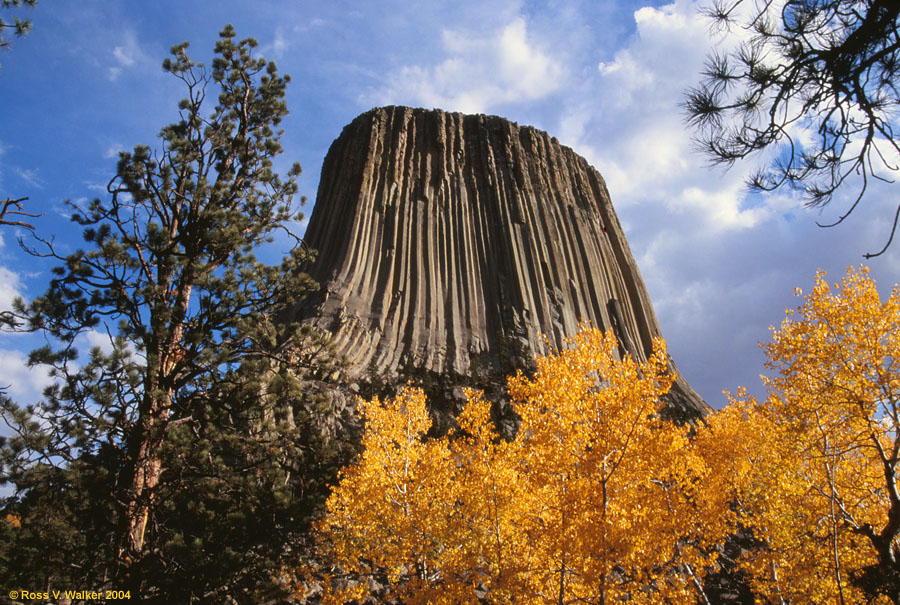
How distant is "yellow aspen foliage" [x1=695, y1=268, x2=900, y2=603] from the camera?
8.23m

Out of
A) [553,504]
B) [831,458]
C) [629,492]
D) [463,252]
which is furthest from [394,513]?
[463,252]

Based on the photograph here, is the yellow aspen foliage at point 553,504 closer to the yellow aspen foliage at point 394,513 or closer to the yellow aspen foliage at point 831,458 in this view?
the yellow aspen foliage at point 394,513

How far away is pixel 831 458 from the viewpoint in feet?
30.9

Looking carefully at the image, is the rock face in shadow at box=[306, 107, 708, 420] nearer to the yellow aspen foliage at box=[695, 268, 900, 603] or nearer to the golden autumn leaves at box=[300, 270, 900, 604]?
the golden autumn leaves at box=[300, 270, 900, 604]

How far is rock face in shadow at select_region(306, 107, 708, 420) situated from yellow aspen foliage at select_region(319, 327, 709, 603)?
42.3 feet

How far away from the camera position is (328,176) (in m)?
36.0

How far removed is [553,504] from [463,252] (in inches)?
922

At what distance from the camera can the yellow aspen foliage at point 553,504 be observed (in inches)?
328

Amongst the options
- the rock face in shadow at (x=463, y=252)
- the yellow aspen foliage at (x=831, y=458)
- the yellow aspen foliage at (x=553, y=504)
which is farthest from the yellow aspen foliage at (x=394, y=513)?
the rock face in shadow at (x=463, y=252)

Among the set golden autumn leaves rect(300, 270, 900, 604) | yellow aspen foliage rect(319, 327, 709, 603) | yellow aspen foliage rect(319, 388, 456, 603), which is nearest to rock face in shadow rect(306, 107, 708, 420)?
yellow aspen foliage rect(319, 388, 456, 603)

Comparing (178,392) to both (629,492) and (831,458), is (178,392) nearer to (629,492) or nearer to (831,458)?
(629,492)

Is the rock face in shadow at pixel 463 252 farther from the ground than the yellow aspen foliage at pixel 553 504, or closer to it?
farther from the ground

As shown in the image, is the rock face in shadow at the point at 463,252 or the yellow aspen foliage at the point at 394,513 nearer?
the yellow aspen foliage at the point at 394,513

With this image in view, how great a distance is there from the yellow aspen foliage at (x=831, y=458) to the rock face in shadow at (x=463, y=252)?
49.9 ft
